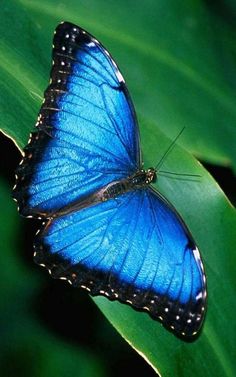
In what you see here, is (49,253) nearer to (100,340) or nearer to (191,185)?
(191,185)

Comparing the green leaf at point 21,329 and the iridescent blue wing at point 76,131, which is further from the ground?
the iridescent blue wing at point 76,131

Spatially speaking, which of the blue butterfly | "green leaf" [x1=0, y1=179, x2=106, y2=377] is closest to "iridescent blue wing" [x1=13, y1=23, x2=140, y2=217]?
the blue butterfly

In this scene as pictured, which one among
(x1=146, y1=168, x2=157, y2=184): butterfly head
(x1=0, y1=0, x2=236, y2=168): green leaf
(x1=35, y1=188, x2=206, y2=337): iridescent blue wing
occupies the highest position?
(x1=0, y1=0, x2=236, y2=168): green leaf

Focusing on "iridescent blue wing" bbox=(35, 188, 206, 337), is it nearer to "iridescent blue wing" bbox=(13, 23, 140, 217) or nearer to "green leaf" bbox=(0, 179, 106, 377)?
"iridescent blue wing" bbox=(13, 23, 140, 217)

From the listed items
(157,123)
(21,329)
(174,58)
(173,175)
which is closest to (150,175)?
(173,175)

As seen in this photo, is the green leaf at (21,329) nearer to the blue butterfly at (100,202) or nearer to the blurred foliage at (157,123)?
the blurred foliage at (157,123)

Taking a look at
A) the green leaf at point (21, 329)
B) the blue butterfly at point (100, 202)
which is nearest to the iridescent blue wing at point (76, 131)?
the blue butterfly at point (100, 202)

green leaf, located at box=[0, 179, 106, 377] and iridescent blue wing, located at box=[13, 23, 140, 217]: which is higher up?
iridescent blue wing, located at box=[13, 23, 140, 217]
